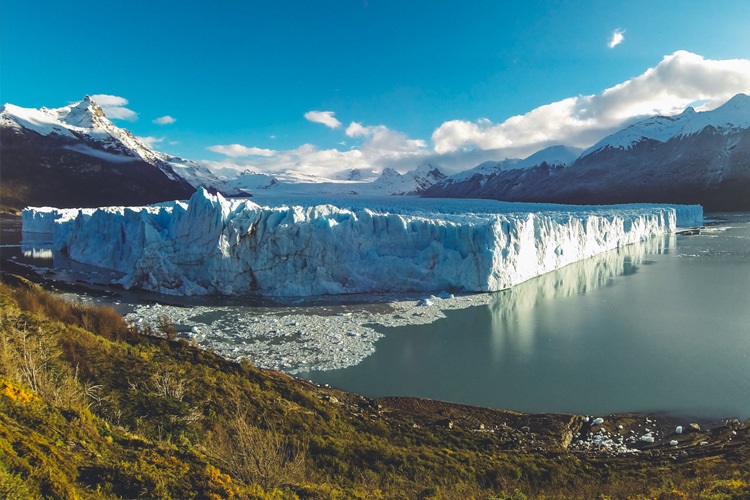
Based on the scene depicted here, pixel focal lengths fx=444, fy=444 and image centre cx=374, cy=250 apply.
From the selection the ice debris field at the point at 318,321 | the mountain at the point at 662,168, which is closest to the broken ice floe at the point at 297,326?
the ice debris field at the point at 318,321

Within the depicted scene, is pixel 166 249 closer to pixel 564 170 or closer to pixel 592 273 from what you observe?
pixel 592 273

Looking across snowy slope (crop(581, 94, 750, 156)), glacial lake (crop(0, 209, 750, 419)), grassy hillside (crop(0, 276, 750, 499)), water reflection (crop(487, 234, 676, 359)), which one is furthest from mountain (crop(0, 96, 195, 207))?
snowy slope (crop(581, 94, 750, 156))

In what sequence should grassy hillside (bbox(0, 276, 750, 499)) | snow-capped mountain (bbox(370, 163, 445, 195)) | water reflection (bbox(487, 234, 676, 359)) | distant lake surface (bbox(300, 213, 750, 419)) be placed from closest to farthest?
grassy hillside (bbox(0, 276, 750, 499)) < distant lake surface (bbox(300, 213, 750, 419)) < water reflection (bbox(487, 234, 676, 359)) < snow-capped mountain (bbox(370, 163, 445, 195))

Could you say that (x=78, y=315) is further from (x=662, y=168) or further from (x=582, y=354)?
(x=662, y=168)

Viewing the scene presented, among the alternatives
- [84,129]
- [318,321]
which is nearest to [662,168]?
[318,321]

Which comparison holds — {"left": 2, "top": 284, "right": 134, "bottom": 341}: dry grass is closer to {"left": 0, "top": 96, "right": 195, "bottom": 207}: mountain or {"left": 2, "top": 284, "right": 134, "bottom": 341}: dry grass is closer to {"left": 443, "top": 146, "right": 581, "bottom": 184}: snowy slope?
{"left": 0, "top": 96, "right": 195, "bottom": 207}: mountain

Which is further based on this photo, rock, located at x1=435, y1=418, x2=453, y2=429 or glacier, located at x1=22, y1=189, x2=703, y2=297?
glacier, located at x1=22, y1=189, x2=703, y2=297
